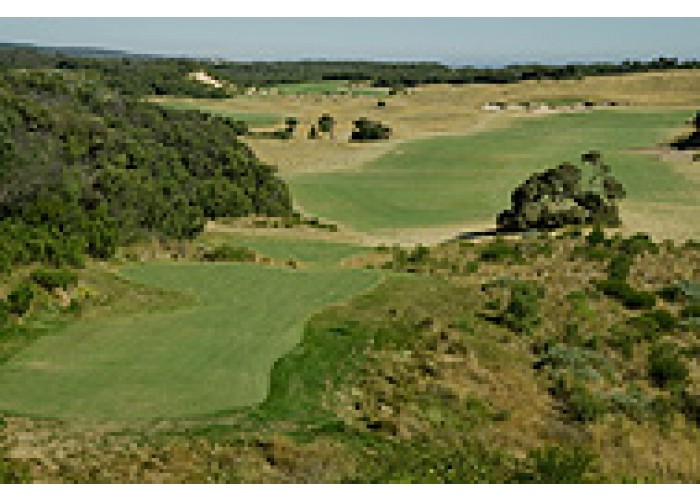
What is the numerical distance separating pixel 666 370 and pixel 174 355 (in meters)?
8.91

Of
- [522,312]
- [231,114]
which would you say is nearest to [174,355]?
[522,312]

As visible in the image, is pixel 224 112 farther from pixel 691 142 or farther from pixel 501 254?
pixel 501 254

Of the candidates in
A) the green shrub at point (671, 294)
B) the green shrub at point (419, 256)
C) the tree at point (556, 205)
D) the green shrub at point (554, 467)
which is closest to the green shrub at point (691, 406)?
the green shrub at point (554, 467)

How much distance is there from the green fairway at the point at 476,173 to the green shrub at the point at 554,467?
34433mm

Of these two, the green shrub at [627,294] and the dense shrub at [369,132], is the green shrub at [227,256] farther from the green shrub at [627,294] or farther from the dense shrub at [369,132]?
the dense shrub at [369,132]

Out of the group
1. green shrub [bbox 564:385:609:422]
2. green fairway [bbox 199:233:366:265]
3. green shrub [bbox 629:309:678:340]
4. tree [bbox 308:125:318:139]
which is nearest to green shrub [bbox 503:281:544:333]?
green shrub [bbox 629:309:678:340]

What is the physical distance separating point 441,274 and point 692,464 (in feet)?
41.2

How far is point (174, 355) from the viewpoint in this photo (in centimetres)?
1476

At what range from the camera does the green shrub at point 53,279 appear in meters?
18.4

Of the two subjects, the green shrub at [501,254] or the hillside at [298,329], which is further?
the green shrub at [501,254]

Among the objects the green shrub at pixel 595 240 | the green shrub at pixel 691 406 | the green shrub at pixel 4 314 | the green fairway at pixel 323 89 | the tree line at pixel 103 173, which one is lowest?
the green shrub at pixel 691 406

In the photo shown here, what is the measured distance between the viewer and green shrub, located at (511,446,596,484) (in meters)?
10.8

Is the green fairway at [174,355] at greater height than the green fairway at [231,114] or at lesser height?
lesser

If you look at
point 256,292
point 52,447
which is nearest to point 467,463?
point 52,447
